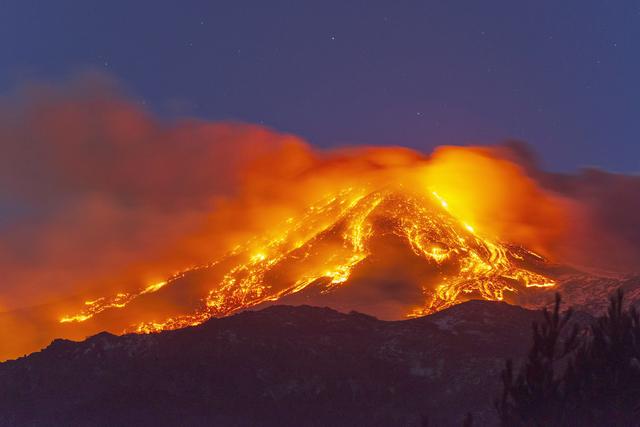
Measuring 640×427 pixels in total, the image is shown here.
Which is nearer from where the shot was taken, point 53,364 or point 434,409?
point 434,409

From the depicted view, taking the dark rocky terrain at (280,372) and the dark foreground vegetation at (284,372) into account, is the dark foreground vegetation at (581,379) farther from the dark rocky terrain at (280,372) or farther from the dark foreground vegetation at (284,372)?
the dark rocky terrain at (280,372)

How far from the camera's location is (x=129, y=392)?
5226 inches

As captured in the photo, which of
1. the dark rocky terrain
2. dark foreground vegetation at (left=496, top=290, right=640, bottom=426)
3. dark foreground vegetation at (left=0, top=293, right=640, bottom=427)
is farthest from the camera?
the dark rocky terrain

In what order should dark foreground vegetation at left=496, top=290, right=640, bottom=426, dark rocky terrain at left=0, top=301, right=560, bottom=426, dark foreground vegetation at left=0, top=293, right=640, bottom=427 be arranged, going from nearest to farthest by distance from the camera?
dark foreground vegetation at left=496, top=290, right=640, bottom=426 → dark foreground vegetation at left=0, top=293, right=640, bottom=427 → dark rocky terrain at left=0, top=301, right=560, bottom=426

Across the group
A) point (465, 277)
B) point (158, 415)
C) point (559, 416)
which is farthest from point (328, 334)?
point (559, 416)

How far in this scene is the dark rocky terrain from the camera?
121438 millimetres

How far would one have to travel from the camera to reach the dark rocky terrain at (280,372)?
398 ft

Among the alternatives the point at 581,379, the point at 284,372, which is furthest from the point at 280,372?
the point at 581,379

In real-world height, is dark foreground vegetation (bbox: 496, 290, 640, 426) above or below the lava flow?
below

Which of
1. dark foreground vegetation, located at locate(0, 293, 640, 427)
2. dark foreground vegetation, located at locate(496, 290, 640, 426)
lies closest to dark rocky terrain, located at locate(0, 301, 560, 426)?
dark foreground vegetation, located at locate(0, 293, 640, 427)

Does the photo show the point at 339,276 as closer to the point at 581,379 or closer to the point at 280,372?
the point at 280,372

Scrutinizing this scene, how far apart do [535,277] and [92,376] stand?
104m

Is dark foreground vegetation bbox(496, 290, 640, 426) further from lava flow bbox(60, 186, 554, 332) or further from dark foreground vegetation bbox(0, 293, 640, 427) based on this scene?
lava flow bbox(60, 186, 554, 332)

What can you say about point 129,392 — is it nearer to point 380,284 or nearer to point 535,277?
point 380,284
